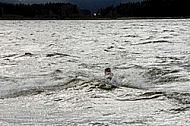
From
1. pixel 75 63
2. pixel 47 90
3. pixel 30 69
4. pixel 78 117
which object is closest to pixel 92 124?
pixel 78 117

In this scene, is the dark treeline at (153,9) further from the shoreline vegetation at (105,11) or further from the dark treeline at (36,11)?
the dark treeline at (36,11)

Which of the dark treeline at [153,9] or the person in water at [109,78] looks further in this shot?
the dark treeline at [153,9]

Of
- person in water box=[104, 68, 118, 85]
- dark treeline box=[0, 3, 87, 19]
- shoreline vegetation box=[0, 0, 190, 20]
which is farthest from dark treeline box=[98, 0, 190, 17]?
person in water box=[104, 68, 118, 85]

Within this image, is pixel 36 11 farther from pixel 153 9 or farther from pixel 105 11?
pixel 153 9

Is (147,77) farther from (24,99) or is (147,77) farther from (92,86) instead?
(24,99)

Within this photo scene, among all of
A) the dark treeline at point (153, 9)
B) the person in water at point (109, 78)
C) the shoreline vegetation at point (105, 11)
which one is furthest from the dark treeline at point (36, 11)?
the person in water at point (109, 78)

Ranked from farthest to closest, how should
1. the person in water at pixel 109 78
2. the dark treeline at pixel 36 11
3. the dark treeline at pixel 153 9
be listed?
1. the dark treeline at pixel 36 11
2. the dark treeline at pixel 153 9
3. the person in water at pixel 109 78

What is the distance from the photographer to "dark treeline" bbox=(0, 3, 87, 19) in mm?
174375

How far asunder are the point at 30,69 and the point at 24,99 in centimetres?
669

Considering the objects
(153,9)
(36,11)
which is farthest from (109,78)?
(36,11)

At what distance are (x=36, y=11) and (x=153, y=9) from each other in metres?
52.1

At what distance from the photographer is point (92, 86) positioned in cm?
1308

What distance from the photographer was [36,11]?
17700 cm

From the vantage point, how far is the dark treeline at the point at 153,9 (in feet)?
478
